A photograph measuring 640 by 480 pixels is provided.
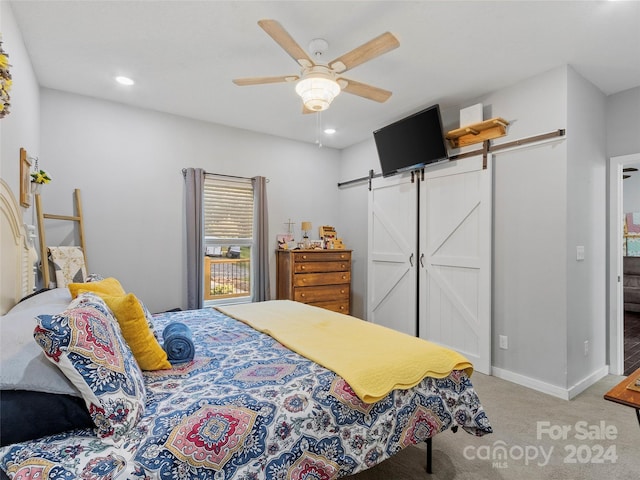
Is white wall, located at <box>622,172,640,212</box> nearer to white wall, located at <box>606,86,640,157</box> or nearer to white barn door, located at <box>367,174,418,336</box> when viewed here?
white wall, located at <box>606,86,640,157</box>

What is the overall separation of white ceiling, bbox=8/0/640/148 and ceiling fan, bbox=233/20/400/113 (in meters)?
0.36

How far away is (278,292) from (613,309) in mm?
3651

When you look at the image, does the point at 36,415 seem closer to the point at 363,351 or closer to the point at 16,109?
the point at 363,351

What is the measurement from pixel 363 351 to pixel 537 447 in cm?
137

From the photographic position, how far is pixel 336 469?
138cm

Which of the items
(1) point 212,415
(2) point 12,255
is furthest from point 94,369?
(2) point 12,255

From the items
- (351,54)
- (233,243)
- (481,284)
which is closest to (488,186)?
(481,284)

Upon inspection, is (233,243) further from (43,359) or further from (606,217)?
(606,217)

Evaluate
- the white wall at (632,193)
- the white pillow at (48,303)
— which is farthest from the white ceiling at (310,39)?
the white wall at (632,193)

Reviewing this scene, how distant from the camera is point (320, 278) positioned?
4508 millimetres

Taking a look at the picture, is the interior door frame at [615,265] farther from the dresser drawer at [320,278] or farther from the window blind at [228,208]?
the window blind at [228,208]

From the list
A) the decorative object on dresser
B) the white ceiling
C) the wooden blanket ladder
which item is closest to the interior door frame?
the white ceiling

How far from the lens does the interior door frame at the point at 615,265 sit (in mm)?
3236

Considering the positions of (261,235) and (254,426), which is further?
(261,235)
